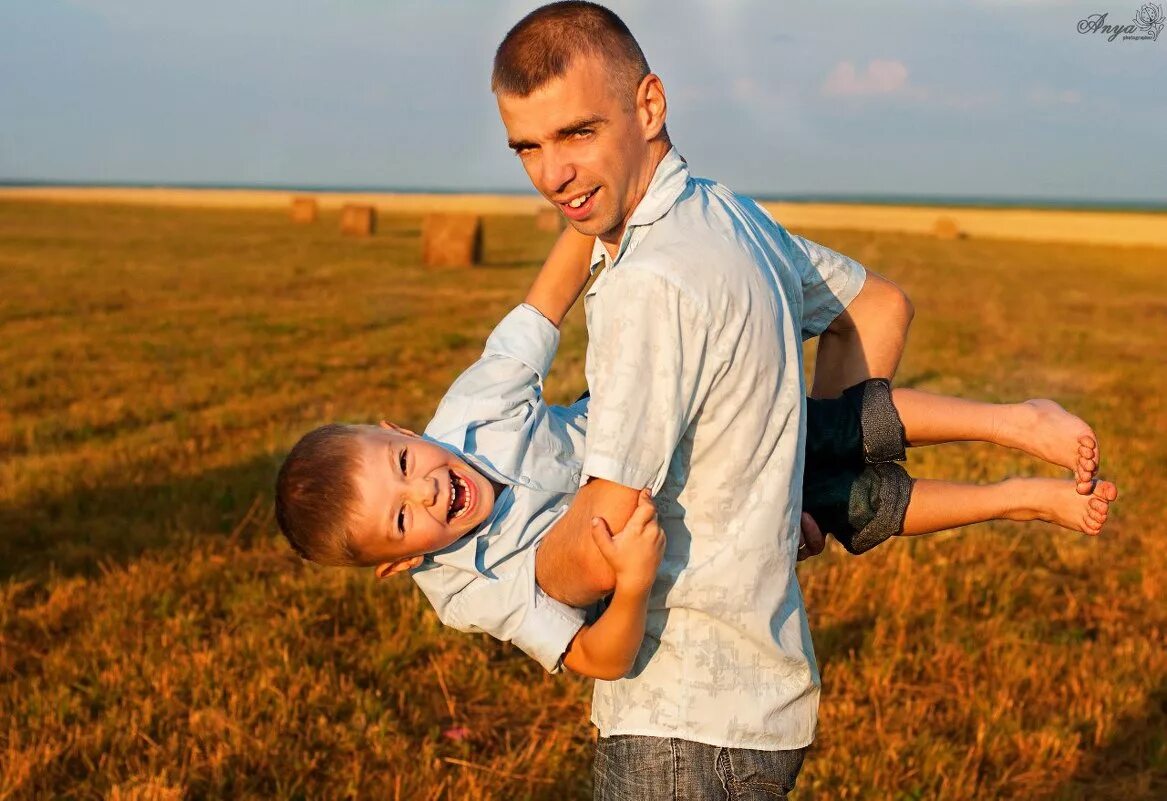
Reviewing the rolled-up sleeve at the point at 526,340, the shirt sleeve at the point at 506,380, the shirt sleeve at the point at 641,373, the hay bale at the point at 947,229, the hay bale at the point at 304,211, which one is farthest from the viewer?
the hay bale at the point at 947,229

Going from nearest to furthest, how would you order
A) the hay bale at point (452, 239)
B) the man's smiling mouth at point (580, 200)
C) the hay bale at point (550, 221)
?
the man's smiling mouth at point (580, 200)
the hay bale at point (452, 239)
the hay bale at point (550, 221)

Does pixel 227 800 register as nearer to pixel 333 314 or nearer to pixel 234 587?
pixel 234 587

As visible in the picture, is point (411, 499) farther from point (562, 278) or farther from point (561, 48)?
point (561, 48)

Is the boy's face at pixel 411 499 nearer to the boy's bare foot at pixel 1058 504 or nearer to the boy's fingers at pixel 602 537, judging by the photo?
the boy's fingers at pixel 602 537

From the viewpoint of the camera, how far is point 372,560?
2.69 meters

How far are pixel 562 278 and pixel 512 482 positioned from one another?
550 millimetres

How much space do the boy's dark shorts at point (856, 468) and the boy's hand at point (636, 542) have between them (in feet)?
2.32

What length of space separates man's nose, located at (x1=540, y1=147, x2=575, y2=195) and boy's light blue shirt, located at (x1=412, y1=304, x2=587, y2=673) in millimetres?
701

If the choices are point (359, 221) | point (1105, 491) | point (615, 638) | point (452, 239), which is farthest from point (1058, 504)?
point (359, 221)

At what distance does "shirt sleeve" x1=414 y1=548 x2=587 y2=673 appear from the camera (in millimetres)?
2295

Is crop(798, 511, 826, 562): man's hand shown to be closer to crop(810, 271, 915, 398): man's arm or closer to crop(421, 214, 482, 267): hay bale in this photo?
crop(810, 271, 915, 398): man's arm

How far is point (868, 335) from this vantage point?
8.91ft

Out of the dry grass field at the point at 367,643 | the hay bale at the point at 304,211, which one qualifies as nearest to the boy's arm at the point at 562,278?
the dry grass field at the point at 367,643

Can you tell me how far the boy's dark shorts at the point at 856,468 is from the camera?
8.49ft
